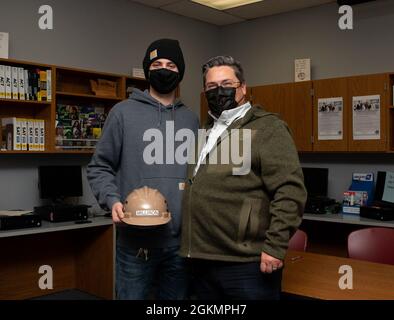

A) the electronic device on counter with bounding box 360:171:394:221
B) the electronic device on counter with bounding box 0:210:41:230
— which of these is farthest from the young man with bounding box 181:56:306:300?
the electronic device on counter with bounding box 360:171:394:221

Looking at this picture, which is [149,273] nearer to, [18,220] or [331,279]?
[331,279]

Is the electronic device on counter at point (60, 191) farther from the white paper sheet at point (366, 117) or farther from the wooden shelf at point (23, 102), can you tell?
the white paper sheet at point (366, 117)

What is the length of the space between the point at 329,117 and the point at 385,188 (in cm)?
82

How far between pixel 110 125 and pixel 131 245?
0.50 meters

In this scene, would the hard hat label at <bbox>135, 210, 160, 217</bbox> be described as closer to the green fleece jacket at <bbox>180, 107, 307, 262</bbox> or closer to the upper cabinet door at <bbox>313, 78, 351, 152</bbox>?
the green fleece jacket at <bbox>180, 107, 307, 262</bbox>

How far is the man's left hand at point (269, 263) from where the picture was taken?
5.39 feet

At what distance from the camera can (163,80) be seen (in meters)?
2.04

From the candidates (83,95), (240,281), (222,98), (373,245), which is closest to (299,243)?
(373,245)

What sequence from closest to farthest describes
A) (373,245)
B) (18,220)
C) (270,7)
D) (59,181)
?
(373,245) → (18,220) → (59,181) → (270,7)

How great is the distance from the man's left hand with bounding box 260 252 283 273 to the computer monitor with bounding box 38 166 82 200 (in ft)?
9.25

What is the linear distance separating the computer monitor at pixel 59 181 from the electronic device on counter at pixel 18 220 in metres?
0.41

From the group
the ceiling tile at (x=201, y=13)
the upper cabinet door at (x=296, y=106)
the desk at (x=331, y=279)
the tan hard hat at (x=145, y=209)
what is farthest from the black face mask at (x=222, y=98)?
the ceiling tile at (x=201, y=13)

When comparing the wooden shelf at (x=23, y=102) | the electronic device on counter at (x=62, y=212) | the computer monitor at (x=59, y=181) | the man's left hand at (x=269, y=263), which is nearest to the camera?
the man's left hand at (x=269, y=263)
